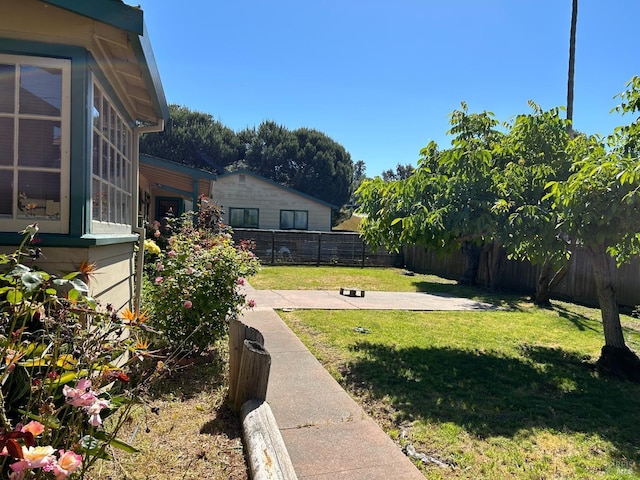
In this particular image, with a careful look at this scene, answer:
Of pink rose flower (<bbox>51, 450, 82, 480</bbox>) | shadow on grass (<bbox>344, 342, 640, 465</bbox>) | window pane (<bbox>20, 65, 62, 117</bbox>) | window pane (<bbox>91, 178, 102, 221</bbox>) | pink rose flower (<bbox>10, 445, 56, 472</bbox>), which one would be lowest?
shadow on grass (<bbox>344, 342, 640, 465</bbox>)

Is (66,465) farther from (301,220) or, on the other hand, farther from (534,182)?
(301,220)

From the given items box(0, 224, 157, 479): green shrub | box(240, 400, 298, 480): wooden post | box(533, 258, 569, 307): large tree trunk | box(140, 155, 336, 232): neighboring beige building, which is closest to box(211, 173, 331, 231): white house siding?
→ box(140, 155, 336, 232): neighboring beige building

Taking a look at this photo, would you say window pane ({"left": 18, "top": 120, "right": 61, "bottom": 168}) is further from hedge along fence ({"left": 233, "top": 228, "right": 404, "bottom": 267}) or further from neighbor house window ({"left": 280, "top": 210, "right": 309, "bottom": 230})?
neighbor house window ({"left": 280, "top": 210, "right": 309, "bottom": 230})

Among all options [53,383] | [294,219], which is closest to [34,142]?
[53,383]

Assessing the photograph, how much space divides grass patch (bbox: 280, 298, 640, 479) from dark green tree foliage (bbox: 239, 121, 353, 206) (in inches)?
1306

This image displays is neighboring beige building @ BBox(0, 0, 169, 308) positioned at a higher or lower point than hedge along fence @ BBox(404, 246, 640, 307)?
higher

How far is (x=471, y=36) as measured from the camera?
10.5 meters

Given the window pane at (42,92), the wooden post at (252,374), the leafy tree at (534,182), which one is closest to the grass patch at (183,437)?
the wooden post at (252,374)

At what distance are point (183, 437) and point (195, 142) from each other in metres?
37.8

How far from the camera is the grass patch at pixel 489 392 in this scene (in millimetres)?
3260

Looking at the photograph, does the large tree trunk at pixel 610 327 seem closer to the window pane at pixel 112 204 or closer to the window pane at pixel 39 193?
the window pane at pixel 112 204

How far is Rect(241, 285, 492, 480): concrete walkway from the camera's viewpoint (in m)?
2.89

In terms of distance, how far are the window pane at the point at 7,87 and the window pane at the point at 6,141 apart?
0.31 ft

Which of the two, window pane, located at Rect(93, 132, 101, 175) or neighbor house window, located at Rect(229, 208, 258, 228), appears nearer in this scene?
window pane, located at Rect(93, 132, 101, 175)
